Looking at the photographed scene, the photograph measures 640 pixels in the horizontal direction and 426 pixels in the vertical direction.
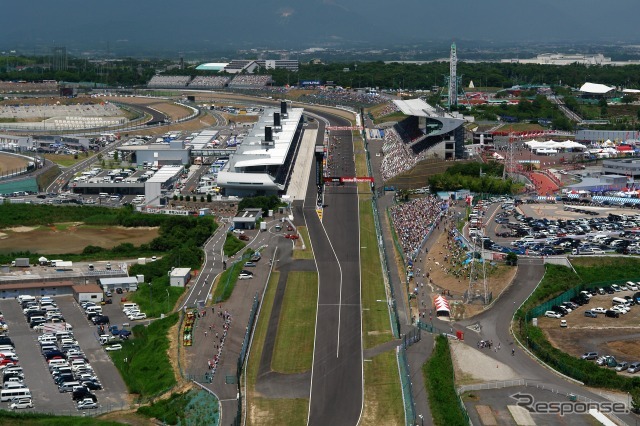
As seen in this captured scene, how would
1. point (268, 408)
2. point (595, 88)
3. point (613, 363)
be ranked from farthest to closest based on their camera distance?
point (595, 88) < point (613, 363) < point (268, 408)

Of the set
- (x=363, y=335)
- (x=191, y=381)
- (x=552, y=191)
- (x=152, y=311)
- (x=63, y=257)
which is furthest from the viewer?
(x=552, y=191)

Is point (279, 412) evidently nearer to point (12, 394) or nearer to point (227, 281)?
point (12, 394)

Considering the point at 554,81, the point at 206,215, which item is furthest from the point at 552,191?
the point at 554,81

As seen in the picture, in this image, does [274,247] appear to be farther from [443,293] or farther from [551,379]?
[551,379]

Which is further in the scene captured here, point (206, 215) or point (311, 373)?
point (206, 215)

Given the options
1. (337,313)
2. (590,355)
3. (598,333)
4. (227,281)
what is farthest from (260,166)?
(590,355)

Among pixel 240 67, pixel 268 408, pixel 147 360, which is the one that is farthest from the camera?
pixel 240 67

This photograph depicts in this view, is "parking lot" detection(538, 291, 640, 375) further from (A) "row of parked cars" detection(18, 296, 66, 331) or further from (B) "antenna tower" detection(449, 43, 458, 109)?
(B) "antenna tower" detection(449, 43, 458, 109)

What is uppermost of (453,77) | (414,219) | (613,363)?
(453,77)
